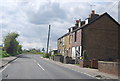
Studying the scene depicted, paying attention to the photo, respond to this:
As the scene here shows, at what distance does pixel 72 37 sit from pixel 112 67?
29804mm

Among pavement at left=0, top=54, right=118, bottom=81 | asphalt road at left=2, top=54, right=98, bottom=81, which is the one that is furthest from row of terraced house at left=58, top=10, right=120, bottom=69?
asphalt road at left=2, top=54, right=98, bottom=81

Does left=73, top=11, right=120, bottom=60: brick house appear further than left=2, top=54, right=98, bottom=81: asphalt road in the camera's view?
Yes

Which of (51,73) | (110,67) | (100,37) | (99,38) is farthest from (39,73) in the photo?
(100,37)

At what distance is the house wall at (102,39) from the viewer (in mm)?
40781

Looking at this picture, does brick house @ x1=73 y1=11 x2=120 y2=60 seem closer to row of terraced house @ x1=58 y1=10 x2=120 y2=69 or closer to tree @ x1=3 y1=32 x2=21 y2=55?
row of terraced house @ x1=58 y1=10 x2=120 y2=69

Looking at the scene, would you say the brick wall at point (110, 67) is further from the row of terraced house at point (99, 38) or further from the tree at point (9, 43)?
the tree at point (9, 43)

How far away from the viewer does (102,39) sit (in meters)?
41.8

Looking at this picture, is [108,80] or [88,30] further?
[88,30]

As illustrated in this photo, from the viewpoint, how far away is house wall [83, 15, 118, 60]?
40.8m

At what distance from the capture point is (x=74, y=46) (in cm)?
4559

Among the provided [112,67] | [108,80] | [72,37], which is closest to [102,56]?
[72,37]

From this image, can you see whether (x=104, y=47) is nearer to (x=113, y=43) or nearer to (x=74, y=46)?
(x=113, y=43)

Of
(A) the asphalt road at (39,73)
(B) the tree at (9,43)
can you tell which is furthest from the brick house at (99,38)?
(B) the tree at (9,43)

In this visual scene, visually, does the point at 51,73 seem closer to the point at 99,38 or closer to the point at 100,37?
the point at 99,38
